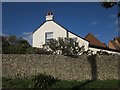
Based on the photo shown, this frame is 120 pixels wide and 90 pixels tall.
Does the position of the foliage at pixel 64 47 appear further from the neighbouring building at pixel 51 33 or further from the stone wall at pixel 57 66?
the neighbouring building at pixel 51 33

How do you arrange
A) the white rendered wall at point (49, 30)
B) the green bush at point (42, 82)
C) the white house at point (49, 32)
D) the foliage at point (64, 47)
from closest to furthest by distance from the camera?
the green bush at point (42, 82), the foliage at point (64, 47), the white rendered wall at point (49, 30), the white house at point (49, 32)

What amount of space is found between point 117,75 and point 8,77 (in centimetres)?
703

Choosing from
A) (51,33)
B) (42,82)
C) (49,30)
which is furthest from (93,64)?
(49,30)

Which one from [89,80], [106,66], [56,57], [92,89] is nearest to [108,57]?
[106,66]

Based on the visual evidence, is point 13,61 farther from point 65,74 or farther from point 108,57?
point 108,57

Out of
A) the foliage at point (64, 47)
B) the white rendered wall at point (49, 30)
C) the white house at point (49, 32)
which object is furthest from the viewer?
the white house at point (49, 32)

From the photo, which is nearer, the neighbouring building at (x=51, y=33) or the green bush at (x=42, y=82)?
the green bush at (x=42, y=82)

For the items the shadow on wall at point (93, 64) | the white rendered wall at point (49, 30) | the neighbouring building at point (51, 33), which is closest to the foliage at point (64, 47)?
the shadow on wall at point (93, 64)

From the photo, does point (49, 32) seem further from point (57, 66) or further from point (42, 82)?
point (42, 82)

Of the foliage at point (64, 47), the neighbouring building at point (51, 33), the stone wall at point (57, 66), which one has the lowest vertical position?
the stone wall at point (57, 66)

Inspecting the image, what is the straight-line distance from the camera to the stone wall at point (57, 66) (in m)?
17.0

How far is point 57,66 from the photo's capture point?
17.3 meters

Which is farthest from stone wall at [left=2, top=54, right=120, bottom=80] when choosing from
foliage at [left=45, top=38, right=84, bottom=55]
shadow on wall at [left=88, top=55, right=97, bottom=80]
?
foliage at [left=45, top=38, right=84, bottom=55]

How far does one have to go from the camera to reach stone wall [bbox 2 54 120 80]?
671 inches
